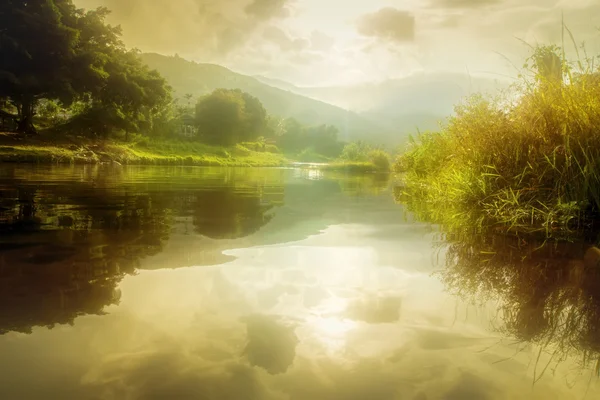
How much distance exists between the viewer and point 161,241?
3518 mm

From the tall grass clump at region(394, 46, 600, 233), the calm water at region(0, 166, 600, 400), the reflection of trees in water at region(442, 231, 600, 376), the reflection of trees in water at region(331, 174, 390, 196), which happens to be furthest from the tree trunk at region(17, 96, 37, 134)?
the reflection of trees in water at region(442, 231, 600, 376)

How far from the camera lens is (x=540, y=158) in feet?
15.4

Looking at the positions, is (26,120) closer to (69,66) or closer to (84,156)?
(69,66)

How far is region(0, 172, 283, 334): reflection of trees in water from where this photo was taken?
78.3 inches

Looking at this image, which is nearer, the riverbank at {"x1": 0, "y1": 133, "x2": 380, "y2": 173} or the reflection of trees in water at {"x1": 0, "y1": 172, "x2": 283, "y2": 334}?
the reflection of trees in water at {"x1": 0, "y1": 172, "x2": 283, "y2": 334}

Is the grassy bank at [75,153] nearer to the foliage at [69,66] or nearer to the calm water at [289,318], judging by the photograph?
the foliage at [69,66]

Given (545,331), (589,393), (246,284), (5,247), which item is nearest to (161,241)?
(5,247)

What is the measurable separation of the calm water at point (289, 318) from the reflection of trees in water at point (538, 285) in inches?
0.5

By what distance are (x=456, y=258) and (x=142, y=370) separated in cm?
242

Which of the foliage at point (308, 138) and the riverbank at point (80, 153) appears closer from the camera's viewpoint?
the riverbank at point (80, 153)

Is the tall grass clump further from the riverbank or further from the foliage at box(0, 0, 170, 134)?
the foliage at box(0, 0, 170, 134)

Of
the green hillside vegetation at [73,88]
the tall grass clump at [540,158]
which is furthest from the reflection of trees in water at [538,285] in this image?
the green hillside vegetation at [73,88]

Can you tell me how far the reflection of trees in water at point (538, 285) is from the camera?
1751mm

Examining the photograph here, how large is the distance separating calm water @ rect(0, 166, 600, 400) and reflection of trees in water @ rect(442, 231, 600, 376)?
0.01 metres
